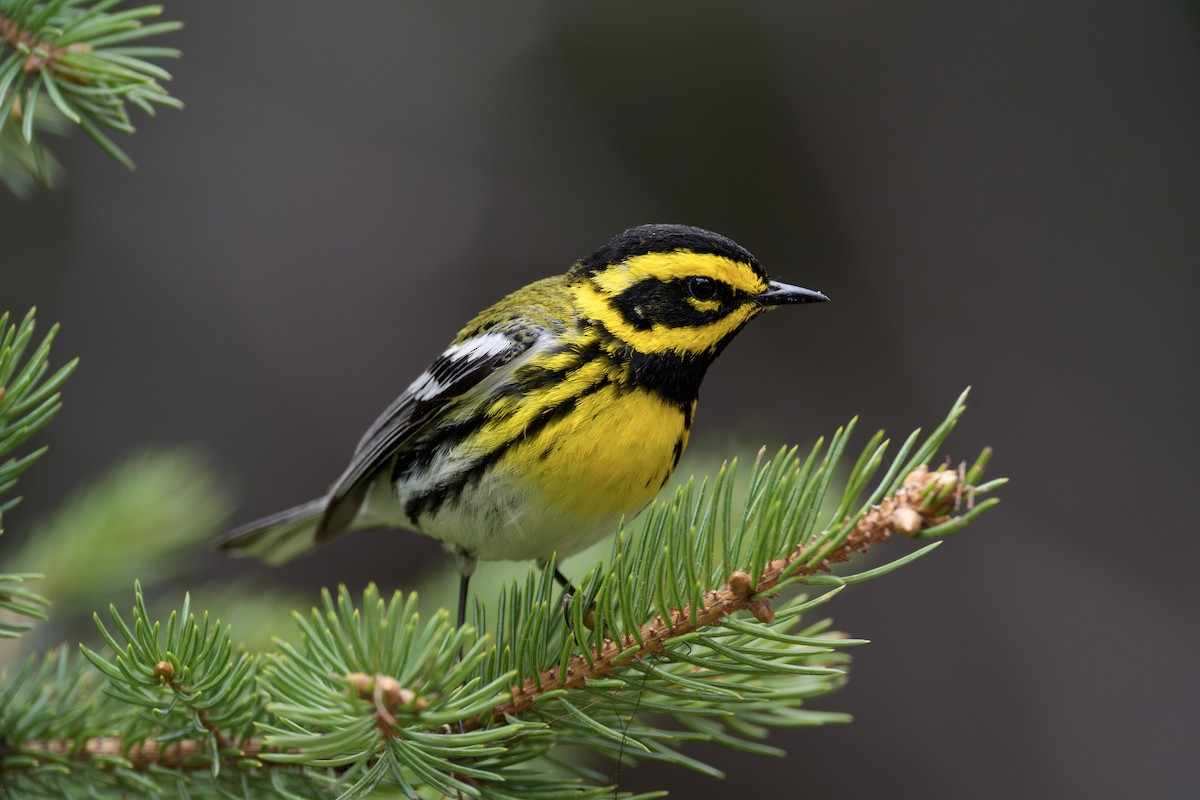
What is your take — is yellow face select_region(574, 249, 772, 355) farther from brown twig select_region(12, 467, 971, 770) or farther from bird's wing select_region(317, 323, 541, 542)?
brown twig select_region(12, 467, 971, 770)

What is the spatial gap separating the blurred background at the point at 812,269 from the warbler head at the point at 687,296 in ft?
7.56

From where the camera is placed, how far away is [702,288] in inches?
88.7

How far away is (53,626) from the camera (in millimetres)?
2072

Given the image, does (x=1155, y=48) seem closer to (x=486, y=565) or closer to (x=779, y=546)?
(x=486, y=565)

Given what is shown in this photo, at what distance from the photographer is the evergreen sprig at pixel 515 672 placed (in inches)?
44.8

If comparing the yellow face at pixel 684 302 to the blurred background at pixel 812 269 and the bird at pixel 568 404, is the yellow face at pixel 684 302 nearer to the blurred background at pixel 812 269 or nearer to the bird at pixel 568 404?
the bird at pixel 568 404

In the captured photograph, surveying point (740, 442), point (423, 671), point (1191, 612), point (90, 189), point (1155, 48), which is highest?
point (90, 189)

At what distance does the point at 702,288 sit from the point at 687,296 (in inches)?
1.4

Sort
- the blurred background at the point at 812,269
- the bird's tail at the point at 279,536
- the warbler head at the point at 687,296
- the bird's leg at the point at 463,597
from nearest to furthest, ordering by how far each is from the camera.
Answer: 1. the bird's leg at the point at 463,597
2. the warbler head at the point at 687,296
3. the bird's tail at the point at 279,536
4. the blurred background at the point at 812,269

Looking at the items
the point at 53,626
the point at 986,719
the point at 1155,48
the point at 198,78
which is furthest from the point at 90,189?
the point at 1155,48

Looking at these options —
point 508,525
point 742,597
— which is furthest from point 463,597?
point 742,597

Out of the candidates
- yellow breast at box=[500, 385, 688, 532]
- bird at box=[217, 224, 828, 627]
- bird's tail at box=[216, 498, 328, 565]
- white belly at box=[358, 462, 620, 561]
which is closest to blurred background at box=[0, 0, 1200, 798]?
bird's tail at box=[216, 498, 328, 565]

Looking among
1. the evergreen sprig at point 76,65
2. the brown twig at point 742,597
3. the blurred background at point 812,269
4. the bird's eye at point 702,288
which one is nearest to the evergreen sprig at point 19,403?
the evergreen sprig at point 76,65

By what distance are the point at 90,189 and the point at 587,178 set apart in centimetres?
250
